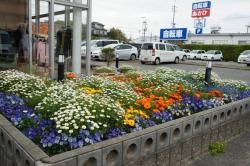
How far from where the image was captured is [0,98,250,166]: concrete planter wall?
2.41 meters

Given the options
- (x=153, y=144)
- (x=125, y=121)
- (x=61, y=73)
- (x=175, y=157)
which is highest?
(x=61, y=73)

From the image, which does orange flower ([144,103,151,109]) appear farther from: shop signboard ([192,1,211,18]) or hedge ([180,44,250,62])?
shop signboard ([192,1,211,18])

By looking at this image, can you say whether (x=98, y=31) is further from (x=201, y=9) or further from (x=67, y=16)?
(x=67, y=16)

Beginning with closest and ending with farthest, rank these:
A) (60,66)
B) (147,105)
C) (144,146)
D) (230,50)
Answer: (144,146) → (147,105) → (60,66) → (230,50)

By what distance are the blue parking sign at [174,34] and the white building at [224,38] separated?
1759cm

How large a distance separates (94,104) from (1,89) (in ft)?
6.66

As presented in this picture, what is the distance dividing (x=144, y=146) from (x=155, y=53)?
1822 centimetres

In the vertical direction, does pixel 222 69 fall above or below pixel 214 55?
below

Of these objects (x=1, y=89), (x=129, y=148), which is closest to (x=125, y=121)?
(x=129, y=148)

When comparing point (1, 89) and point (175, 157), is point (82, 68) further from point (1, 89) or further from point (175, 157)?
point (175, 157)

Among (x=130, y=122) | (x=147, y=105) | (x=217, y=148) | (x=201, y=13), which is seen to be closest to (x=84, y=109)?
(x=130, y=122)

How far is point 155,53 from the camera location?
820 inches

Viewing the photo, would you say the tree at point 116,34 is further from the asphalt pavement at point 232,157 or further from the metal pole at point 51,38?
the asphalt pavement at point 232,157

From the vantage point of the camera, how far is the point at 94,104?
129 inches
